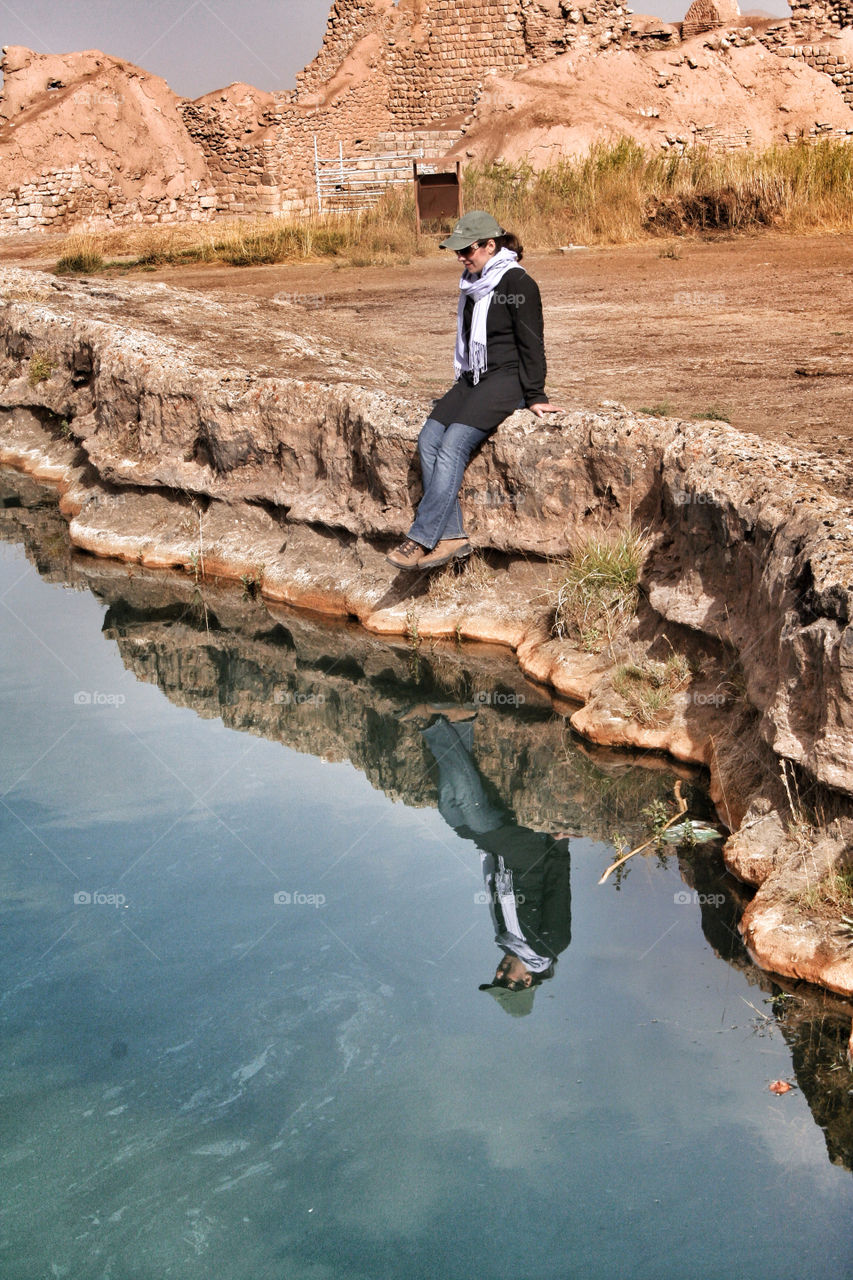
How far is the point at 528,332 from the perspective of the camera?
6664 millimetres

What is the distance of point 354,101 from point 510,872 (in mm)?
26803

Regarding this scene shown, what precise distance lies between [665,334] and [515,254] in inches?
147

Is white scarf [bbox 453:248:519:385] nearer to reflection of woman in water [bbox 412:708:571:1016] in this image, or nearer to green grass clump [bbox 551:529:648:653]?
green grass clump [bbox 551:529:648:653]

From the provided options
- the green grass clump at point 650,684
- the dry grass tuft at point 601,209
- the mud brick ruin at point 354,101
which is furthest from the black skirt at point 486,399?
the mud brick ruin at point 354,101

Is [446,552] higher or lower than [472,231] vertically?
lower

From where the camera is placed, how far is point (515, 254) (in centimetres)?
665

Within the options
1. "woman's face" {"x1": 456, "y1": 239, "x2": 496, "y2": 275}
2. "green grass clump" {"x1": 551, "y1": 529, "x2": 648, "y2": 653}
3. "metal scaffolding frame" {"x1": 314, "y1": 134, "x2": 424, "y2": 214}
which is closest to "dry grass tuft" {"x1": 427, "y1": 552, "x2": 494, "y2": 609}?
"green grass clump" {"x1": 551, "y1": 529, "x2": 648, "y2": 653}

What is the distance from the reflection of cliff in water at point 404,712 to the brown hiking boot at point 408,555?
547mm

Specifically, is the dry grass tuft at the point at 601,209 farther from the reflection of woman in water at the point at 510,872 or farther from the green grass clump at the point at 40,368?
the reflection of woman in water at the point at 510,872

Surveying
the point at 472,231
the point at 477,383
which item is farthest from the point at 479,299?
the point at 477,383

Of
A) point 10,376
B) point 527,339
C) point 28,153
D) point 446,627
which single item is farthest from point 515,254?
point 28,153

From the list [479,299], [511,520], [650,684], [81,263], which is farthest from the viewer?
[81,263]

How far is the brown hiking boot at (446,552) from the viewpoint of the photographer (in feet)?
23.3

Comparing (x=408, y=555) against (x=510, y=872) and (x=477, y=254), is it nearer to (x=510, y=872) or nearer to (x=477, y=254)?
(x=477, y=254)
